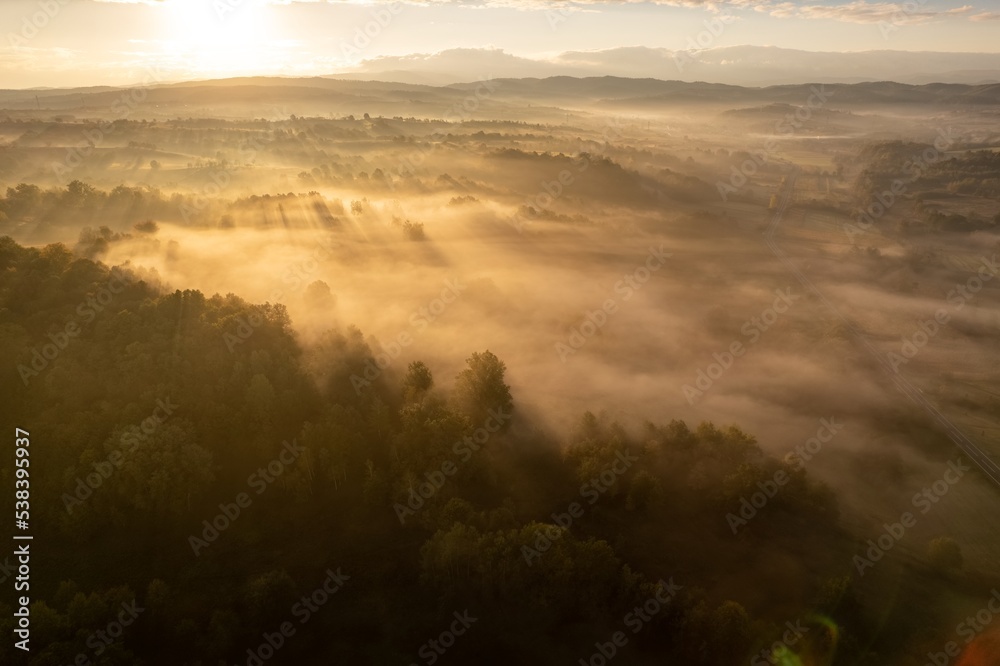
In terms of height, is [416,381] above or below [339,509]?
above

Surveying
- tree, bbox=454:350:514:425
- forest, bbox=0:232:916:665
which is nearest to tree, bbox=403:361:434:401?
forest, bbox=0:232:916:665

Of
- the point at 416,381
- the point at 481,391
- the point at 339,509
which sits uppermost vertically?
the point at 416,381

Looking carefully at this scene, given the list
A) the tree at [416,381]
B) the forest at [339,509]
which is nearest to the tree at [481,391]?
the forest at [339,509]

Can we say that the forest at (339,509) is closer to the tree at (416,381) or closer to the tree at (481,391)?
the tree at (416,381)

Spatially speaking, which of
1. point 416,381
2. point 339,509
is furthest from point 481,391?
point 339,509

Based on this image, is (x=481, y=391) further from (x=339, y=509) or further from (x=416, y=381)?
(x=339, y=509)

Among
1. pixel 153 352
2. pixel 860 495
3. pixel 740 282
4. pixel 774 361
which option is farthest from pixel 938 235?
pixel 153 352

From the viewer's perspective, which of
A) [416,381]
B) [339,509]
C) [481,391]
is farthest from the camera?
[481,391]

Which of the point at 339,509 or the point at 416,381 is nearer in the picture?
the point at 339,509

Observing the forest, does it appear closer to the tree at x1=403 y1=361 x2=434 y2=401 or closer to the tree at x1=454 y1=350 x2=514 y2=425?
the tree at x1=403 y1=361 x2=434 y2=401
